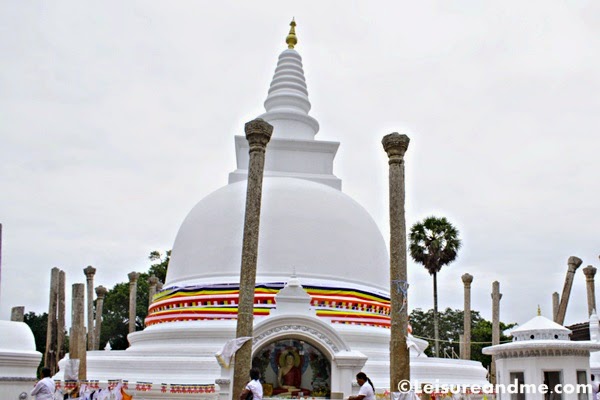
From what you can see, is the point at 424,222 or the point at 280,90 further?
the point at 424,222

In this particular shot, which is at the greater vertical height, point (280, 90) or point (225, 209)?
point (280, 90)

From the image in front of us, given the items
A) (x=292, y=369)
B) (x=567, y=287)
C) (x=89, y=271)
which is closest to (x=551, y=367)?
(x=292, y=369)

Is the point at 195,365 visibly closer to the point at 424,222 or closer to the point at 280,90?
the point at 280,90

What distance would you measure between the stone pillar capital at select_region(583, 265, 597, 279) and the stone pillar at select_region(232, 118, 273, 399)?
18.3 meters

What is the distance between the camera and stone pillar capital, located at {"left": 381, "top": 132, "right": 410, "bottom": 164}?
54.2 ft

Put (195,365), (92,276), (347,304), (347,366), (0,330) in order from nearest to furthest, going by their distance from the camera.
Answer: (0,330)
(347,366)
(195,365)
(347,304)
(92,276)

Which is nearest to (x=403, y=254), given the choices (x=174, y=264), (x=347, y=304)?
(x=347, y=304)

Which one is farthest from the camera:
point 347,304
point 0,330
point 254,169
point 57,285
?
point 57,285

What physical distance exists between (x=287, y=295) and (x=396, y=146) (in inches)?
222

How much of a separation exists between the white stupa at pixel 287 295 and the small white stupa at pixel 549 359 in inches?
178

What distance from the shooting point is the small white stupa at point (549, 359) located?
15016 mm

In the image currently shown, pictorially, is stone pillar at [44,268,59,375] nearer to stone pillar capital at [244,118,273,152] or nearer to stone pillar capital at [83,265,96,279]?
stone pillar capital at [83,265,96,279]

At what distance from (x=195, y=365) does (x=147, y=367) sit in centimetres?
172

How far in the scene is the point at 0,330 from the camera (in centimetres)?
1434
